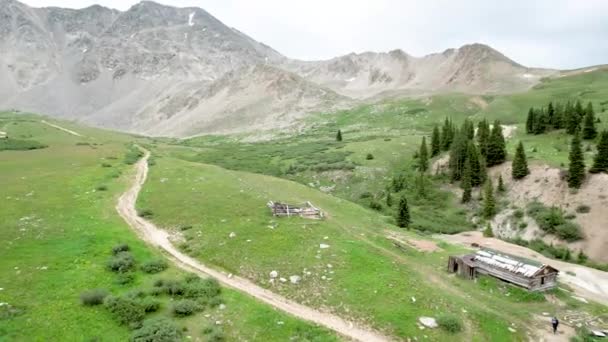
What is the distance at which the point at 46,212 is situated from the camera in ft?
124

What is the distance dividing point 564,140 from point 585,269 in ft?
125

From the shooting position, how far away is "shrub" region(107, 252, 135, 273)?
88.3ft

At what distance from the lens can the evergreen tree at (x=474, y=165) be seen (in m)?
61.6

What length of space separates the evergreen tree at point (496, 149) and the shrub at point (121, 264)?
54639 millimetres

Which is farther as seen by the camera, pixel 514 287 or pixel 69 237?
pixel 69 237

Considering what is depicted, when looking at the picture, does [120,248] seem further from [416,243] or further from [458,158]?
[458,158]

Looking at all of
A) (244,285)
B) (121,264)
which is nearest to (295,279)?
(244,285)

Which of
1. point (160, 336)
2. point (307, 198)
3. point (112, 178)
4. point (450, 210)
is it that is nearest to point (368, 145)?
point (450, 210)

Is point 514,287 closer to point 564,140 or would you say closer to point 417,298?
point 417,298

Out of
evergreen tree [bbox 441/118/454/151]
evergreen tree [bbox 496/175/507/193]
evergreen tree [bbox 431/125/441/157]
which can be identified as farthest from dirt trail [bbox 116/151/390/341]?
evergreen tree [bbox 441/118/454/151]

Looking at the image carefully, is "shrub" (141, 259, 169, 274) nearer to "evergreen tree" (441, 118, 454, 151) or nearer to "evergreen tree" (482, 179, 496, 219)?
"evergreen tree" (482, 179, 496, 219)

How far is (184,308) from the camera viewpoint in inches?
899

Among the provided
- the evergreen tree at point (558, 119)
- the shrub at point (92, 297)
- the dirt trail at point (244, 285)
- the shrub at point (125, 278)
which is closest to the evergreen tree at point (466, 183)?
the evergreen tree at point (558, 119)

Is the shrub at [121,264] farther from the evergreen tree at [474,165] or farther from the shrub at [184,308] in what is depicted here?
the evergreen tree at [474,165]
